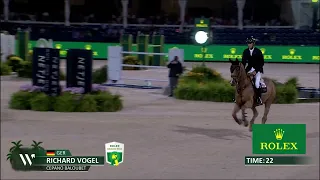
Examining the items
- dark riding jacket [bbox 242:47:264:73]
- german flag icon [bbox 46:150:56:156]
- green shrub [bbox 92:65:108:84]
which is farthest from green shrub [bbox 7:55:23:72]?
dark riding jacket [bbox 242:47:264:73]

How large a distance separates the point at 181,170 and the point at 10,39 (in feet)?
80.8

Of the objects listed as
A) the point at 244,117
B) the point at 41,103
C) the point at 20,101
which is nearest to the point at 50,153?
the point at 244,117

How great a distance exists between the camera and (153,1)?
4.56m

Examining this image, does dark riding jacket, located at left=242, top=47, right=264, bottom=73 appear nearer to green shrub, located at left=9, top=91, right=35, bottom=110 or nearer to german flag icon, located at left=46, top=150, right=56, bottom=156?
german flag icon, located at left=46, top=150, right=56, bottom=156

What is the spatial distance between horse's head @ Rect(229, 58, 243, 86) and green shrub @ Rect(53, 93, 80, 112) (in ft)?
22.1

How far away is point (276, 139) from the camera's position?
344cm

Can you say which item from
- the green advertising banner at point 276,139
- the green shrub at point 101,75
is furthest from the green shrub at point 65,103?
the green shrub at point 101,75

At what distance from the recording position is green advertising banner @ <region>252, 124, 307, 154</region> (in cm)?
343

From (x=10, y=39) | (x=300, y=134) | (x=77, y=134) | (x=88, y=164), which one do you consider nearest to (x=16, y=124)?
(x=77, y=134)

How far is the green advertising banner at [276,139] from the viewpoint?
343 centimetres

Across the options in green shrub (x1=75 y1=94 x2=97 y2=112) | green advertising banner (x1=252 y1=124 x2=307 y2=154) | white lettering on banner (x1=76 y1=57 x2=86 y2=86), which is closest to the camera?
green advertising banner (x1=252 y1=124 x2=307 y2=154)

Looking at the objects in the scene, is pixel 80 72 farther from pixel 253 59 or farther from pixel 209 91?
pixel 253 59

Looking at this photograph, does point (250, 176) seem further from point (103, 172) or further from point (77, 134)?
point (77, 134)

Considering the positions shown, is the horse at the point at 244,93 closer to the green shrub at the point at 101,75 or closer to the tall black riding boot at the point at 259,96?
the tall black riding boot at the point at 259,96
